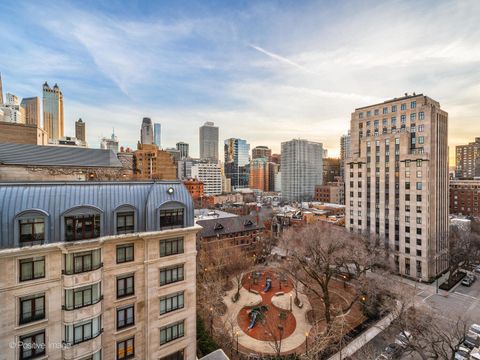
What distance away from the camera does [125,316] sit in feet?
62.7

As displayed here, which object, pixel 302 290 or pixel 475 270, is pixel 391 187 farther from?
pixel 302 290

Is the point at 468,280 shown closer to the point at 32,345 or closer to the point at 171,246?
the point at 171,246

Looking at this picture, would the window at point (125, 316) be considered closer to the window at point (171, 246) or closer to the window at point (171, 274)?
the window at point (171, 274)

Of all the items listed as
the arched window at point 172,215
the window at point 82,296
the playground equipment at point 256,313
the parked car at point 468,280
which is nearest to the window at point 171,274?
the arched window at point 172,215

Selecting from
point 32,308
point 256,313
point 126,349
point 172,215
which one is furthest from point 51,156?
point 256,313

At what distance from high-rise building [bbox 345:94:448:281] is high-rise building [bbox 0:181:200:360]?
52397 millimetres

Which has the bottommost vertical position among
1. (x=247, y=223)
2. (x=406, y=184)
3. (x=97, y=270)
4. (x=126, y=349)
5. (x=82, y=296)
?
(x=126, y=349)

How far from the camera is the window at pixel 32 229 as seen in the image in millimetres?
15523

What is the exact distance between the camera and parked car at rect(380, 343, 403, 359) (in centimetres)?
2714

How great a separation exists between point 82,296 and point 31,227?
19.4 ft

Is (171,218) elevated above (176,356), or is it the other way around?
(171,218)

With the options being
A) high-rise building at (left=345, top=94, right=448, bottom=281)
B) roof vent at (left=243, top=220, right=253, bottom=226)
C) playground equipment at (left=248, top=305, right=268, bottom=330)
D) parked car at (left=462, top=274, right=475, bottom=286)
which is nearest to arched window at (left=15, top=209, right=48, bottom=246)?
playground equipment at (left=248, top=305, right=268, bottom=330)

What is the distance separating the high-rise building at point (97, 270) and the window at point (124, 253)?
7 centimetres

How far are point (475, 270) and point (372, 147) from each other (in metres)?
37.7
